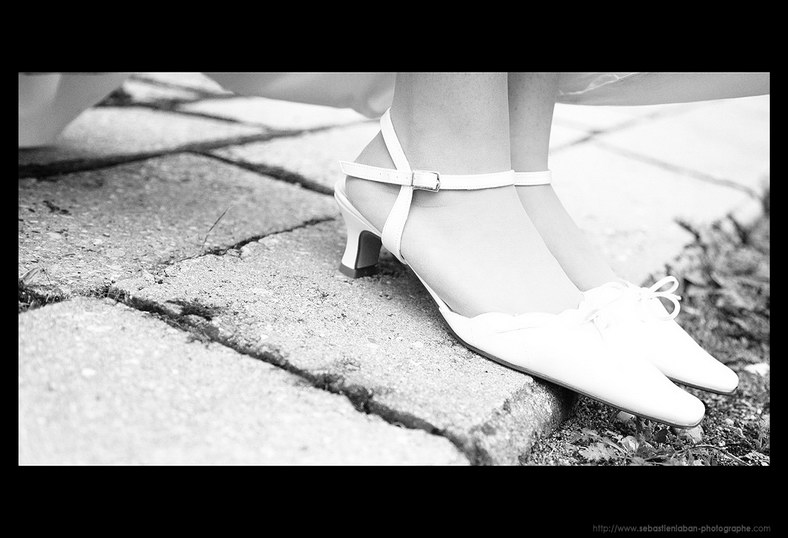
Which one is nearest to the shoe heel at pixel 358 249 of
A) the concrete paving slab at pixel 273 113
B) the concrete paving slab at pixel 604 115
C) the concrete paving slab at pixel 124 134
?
the concrete paving slab at pixel 124 134

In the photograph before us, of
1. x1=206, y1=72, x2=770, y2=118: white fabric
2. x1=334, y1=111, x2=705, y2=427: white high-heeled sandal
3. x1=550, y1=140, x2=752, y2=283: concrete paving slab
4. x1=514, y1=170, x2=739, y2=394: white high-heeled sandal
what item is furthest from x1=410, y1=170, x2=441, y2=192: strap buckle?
x1=550, y1=140, x2=752, y2=283: concrete paving slab

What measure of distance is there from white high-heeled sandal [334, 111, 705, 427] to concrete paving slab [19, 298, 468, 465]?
0.17 metres

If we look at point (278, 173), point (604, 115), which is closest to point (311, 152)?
point (278, 173)

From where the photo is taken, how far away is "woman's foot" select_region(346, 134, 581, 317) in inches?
30.7

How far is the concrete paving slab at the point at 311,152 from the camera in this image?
4.44ft

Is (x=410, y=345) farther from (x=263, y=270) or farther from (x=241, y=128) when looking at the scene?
(x=241, y=128)

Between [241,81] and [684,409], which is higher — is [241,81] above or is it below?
above

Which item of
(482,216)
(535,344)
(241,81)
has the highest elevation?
(241,81)

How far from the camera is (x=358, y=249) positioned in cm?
92

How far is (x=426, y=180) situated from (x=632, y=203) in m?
0.72

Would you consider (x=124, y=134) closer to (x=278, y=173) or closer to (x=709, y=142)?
(x=278, y=173)

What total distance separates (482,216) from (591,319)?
0.16m
